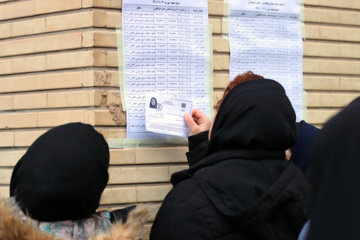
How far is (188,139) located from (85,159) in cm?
98

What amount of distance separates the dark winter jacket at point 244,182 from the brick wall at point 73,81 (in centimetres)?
80

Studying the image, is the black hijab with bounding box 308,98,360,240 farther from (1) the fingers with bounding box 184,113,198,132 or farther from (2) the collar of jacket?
(1) the fingers with bounding box 184,113,198,132

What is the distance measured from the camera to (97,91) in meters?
2.93

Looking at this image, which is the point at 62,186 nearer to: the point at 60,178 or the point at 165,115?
the point at 60,178

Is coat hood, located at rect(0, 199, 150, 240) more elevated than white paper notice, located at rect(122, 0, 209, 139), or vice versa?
white paper notice, located at rect(122, 0, 209, 139)

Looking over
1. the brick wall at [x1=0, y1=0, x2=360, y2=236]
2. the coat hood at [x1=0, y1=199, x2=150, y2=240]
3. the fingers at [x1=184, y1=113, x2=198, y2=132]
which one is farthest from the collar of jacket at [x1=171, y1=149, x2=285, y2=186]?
the brick wall at [x1=0, y1=0, x2=360, y2=236]

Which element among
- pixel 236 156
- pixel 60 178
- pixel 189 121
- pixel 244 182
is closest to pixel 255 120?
pixel 236 156

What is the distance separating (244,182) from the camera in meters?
1.97

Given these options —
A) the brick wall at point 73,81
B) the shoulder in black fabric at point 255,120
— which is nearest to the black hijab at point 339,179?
the shoulder in black fabric at point 255,120

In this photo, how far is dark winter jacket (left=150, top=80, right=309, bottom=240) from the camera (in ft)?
6.31

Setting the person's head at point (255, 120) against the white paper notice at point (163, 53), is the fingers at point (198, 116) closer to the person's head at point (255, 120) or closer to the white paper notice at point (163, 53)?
the white paper notice at point (163, 53)

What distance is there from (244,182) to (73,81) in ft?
4.67

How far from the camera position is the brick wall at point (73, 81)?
295 centimetres

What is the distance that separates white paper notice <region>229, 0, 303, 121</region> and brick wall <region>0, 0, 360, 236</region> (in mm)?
112
